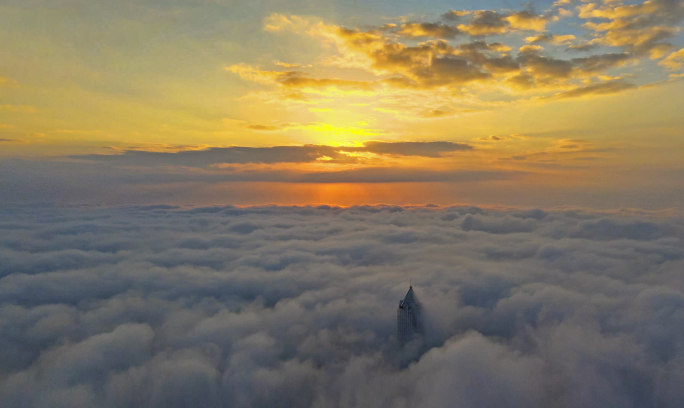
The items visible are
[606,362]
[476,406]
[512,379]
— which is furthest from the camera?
[606,362]

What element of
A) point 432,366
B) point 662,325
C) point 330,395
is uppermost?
point 662,325

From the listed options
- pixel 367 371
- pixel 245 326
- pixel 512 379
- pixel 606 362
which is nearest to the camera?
pixel 512 379

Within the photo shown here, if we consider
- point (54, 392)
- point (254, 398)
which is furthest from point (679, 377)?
point (54, 392)

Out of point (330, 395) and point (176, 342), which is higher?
point (176, 342)

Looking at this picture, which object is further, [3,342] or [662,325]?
[3,342]

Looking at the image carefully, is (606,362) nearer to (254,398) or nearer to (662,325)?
(662,325)

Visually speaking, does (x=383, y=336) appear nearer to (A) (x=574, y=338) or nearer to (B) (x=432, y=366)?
(B) (x=432, y=366)

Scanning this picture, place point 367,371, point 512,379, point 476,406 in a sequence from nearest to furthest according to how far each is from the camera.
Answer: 1. point 476,406
2. point 512,379
3. point 367,371

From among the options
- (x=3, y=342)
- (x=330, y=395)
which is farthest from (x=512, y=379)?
(x=3, y=342)

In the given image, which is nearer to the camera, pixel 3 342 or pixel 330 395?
pixel 330 395
